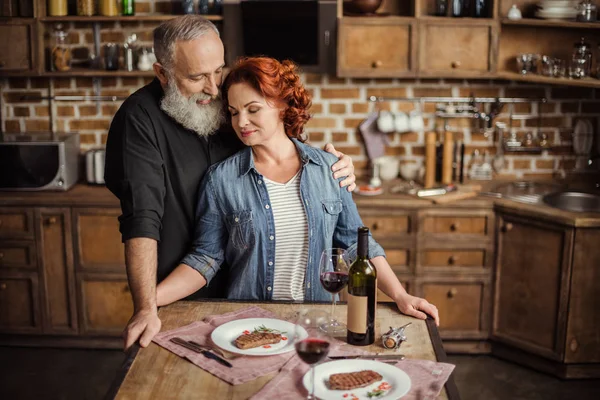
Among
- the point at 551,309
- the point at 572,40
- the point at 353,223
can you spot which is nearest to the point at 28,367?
the point at 353,223

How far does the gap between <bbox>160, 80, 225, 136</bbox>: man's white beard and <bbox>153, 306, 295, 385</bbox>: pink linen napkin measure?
26.6 inches

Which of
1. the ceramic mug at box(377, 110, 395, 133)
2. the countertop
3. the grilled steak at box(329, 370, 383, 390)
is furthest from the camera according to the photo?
the ceramic mug at box(377, 110, 395, 133)

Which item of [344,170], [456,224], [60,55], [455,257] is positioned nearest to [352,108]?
[456,224]

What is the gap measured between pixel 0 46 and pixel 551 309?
338cm

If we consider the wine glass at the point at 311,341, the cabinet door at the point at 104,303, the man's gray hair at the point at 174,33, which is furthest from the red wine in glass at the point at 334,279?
the cabinet door at the point at 104,303

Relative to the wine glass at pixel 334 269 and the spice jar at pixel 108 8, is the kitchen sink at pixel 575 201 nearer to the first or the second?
the wine glass at pixel 334 269

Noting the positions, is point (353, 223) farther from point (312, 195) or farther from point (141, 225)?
point (141, 225)

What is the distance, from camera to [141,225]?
241cm

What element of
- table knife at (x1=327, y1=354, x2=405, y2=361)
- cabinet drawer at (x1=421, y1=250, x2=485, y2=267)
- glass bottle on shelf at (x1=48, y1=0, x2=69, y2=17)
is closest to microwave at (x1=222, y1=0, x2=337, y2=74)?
glass bottle on shelf at (x1=48, y1=0, x2=69, y2=17)

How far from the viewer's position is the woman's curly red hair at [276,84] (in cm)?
243

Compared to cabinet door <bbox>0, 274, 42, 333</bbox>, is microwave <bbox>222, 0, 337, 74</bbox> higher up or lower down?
higher up

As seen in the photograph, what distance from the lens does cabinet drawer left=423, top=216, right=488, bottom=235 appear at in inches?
163

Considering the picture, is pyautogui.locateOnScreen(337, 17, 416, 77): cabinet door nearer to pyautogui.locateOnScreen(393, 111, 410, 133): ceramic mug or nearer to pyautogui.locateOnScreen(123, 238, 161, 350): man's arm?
pyautogui.locateOnScreen(393, 111, 410, 133): ceramic mug

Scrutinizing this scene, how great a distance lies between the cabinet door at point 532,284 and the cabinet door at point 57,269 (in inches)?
93.9
